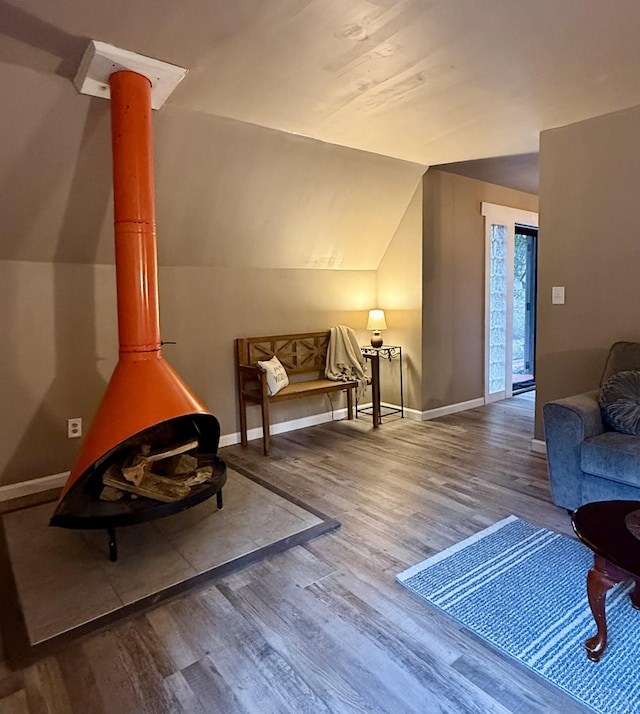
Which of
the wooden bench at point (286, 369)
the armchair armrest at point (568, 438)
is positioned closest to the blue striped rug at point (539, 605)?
the armchair armrest at point (568, 438)

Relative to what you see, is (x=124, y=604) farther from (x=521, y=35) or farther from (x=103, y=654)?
(x=521, y=35)

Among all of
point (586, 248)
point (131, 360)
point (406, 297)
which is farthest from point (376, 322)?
point (131, 360)

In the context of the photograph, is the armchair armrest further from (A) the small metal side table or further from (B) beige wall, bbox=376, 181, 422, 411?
(B) beige wall, bbox=376, 181, 422, 411

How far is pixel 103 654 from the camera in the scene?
1728 millimetres

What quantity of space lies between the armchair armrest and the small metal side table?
6.20 feet

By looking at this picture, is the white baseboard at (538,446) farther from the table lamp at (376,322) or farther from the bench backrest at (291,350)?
the bench backrest at (291,350)

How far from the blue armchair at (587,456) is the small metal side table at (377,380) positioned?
6.23ft

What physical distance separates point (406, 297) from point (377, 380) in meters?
0.88

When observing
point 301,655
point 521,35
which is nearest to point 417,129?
point 521,35

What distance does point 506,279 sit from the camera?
545 cm

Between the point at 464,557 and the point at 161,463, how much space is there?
5.25 feet

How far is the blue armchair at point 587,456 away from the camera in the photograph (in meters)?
2.39

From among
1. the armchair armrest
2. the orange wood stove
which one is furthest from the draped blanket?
the orange wood stove

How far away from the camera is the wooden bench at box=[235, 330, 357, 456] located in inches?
153
